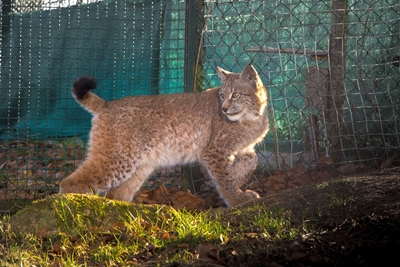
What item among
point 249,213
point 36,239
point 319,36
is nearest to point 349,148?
point 319,36

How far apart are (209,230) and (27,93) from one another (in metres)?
3.65

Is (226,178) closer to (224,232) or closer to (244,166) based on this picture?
(244,166)

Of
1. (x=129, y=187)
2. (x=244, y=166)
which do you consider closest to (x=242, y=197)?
(x=244, y=166)

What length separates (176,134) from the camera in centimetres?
573

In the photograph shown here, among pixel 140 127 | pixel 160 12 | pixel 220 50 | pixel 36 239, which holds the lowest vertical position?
pixel 36 239

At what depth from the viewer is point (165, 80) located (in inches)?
250

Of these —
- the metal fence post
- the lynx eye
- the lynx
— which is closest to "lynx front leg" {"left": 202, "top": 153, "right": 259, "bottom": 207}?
the lynx

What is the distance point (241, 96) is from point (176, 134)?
74 cm

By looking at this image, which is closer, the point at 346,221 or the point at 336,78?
the point at 346,221

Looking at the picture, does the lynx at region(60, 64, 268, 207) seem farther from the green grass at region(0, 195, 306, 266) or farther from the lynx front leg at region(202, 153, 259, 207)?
the green grass at region(0, 195, 306, 266)

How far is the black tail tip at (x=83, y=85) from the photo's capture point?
515cm

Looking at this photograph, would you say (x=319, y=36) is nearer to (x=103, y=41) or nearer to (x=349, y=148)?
(x=349, y=148)

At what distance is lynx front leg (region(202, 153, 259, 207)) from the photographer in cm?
548

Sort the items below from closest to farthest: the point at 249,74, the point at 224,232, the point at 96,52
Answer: the point at 224,232 → the point at 249,74 → the point at 96,52
